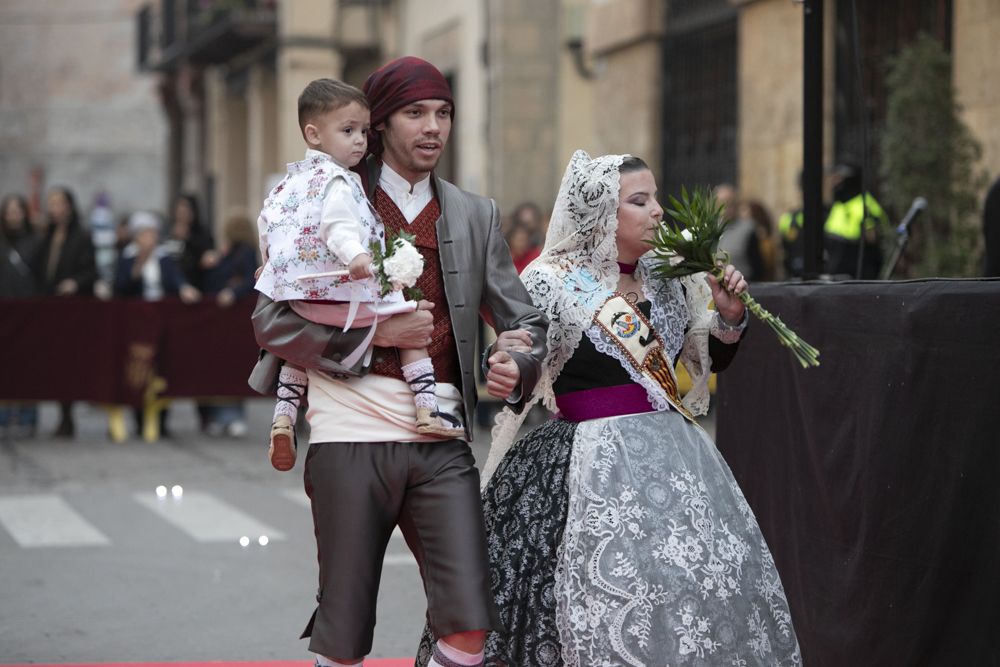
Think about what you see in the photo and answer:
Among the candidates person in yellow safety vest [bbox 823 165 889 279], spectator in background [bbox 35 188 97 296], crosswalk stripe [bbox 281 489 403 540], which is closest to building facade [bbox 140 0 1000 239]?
person in yellow safety vest [bbox 823 165 889 279]

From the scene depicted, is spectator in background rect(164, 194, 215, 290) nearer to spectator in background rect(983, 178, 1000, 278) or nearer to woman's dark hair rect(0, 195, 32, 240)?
woman's dark hair rect(0, 195, 32, 240)

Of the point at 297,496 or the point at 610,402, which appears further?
the point at 297,496

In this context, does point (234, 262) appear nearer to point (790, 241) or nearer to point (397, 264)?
point (790, 241)

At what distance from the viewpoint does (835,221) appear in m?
12.4

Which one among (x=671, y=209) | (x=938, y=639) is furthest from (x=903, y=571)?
(x=671, y=209)

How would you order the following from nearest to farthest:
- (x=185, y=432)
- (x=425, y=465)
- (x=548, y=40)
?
(x=425, y=465) → (x=185, y=432) → (x=548, y=40)

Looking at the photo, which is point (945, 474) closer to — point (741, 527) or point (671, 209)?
point (741, 527)

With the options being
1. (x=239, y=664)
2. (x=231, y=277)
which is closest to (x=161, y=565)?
(x=239, y=664)

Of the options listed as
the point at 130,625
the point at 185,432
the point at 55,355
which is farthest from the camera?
the point at 185,432

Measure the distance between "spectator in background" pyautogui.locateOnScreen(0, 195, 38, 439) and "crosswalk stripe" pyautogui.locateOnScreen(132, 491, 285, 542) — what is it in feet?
12.9

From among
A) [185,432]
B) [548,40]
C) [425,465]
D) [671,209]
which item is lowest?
[185,432]

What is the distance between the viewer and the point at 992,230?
302 inches

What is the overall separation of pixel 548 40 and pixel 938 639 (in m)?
17.8

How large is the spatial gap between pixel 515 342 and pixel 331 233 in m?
0.56
